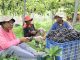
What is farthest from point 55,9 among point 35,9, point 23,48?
point 23,48

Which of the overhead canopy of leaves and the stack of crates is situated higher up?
the stack of crates

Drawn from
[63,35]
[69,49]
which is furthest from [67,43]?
[63,35]

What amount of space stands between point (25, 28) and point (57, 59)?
1859mm

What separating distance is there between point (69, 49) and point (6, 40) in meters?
1.06

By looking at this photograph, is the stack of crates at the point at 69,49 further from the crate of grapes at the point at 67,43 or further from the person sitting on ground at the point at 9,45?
the person sitting on ground at the point at 9,45

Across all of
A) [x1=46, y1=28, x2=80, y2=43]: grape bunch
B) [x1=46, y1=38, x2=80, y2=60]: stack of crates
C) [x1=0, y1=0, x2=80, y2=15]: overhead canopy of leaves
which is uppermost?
[x1=46, y1=28, x2=80, y2=43]: grape bunch

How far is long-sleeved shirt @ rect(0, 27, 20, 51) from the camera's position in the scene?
399cm

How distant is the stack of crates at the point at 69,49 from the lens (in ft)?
13.2

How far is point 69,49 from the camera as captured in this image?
413 centimetres

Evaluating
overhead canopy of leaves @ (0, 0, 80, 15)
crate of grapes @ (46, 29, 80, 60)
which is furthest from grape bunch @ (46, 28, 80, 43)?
overhead canopy of leaves @ (0, 0, 80, 15)

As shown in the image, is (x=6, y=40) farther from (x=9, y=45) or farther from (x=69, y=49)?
(x=69, y=49)

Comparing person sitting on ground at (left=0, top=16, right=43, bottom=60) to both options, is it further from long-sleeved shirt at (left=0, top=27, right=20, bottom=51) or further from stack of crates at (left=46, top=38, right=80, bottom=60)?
stack of crates at (left=46, top=38, right=80, bottom=60)

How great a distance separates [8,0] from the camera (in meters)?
8.59

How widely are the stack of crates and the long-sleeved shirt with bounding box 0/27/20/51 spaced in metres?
0.61
